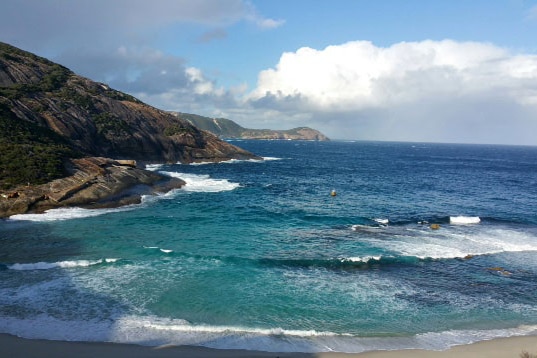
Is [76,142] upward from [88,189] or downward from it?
upward

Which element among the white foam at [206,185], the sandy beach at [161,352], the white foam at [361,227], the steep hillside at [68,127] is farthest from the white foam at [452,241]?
the steep hillside at [68,127]

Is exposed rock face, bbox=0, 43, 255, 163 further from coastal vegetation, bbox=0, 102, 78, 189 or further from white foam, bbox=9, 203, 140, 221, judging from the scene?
white foam, bbox=9, 203, 140, 221

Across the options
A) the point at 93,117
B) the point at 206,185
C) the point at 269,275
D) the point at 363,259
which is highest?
the point at 93,117

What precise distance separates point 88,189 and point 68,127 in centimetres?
3253

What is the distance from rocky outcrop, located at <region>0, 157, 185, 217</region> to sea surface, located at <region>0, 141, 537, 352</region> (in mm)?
1974

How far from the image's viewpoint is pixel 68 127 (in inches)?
2901

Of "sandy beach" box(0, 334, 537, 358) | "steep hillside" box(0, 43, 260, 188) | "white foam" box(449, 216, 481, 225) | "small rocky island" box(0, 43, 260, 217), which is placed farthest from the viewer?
"steep hillside" box(0, 43, 260, 188)

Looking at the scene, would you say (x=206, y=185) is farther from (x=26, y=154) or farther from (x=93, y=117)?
(x=93, y=117)

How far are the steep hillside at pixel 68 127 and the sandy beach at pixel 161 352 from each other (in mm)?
32471

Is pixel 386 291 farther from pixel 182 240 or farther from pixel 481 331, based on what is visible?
pixel 182 240

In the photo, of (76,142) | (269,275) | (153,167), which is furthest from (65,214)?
(153,167)

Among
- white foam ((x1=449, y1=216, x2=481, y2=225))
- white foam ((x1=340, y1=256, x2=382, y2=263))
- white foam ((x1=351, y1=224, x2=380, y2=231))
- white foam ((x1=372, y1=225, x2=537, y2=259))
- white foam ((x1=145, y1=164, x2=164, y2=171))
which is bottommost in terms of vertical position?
white foam ((x1=340, y1=256, x2=382, y2=263))

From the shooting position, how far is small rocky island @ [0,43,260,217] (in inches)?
1787

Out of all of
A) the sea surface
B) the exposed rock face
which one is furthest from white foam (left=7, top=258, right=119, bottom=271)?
the exposed rock face
